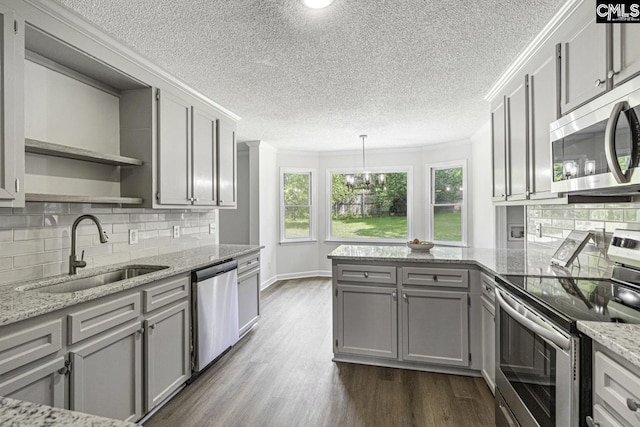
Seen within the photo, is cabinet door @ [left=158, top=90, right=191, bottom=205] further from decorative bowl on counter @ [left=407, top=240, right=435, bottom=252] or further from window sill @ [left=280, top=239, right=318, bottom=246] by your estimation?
window sill @ [left=280, top=239, right=318, bottom=246]

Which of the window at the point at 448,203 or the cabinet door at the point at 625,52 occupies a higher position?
the cabinet door at the point at 625,52

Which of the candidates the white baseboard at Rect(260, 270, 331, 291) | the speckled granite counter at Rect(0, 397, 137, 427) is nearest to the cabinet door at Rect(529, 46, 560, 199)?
the speckled granite counter at Rect(0, 397, 137, 427)

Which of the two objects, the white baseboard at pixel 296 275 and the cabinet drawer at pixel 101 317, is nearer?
the cabinet drawer at pixel 101 317

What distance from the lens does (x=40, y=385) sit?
55.7 inches

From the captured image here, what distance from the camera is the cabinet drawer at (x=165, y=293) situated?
2059mm

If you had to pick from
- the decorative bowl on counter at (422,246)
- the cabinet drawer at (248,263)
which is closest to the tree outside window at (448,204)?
the decorative bowl on counter at (422,246)

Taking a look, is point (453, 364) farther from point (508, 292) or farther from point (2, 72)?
point (2, 72)

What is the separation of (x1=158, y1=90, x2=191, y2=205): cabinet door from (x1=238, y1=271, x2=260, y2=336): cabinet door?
40.0 inches

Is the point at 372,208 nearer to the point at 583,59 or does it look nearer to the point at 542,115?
the point at 542,115

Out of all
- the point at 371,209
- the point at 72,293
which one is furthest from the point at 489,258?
the point at 371,209

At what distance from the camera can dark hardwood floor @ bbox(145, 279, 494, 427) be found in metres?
2.11

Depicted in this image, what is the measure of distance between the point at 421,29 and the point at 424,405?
2.54 metres

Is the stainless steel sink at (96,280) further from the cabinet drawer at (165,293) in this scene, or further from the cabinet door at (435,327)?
the cabinet door at (435,327)

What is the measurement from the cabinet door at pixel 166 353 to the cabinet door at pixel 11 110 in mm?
1025
